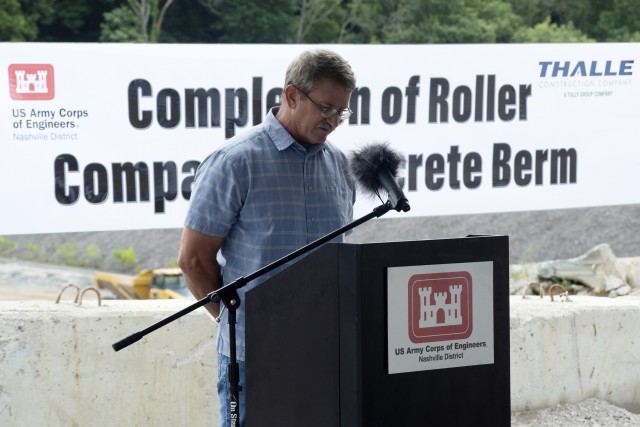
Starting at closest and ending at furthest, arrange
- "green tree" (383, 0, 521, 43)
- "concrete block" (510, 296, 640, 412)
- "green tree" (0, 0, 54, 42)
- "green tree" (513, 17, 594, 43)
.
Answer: "concrete block" (510, 296, 640, 412) → "green tree" (0, 0, 54, 42) → "green tree" (513, 17, 594, 43) → "green tree" (383, 0, 521, 43)

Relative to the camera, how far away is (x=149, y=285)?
17.2 metres

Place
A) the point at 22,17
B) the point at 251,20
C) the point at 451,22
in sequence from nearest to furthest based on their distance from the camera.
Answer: the point at 22,17, the point at 251,20, the point at 451,22

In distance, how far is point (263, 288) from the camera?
232cm

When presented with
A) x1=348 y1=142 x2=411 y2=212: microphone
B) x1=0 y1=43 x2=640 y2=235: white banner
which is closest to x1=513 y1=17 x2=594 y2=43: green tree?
x1=0 y1=43 x2=640 y2=235: white banner

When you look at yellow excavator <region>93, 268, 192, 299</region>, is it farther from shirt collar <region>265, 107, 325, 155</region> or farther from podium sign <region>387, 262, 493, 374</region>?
podium sign <region>387, 262, 493, 374</region>

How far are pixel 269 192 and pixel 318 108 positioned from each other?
0.95 feet

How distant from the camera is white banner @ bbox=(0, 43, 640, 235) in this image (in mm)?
5105

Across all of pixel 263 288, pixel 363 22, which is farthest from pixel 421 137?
pixel 363 22

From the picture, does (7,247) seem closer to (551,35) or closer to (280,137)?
(280,137)

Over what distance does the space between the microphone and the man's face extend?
35cm

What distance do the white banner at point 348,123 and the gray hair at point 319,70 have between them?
2.47 metres

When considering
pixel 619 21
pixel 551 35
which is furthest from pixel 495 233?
pixel 619 21

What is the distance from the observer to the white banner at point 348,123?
5.11 metres

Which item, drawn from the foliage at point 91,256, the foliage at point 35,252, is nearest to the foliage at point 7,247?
the foliage at point 35,252
